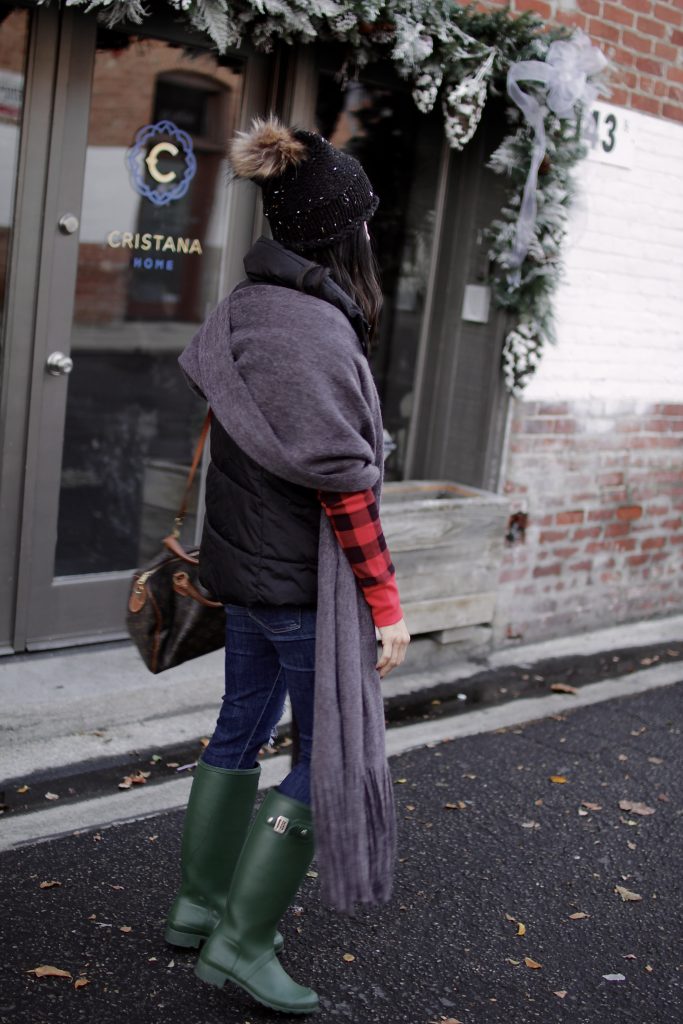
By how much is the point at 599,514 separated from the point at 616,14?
2.40 metres

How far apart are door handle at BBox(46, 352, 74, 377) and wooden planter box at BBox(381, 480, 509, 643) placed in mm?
1371

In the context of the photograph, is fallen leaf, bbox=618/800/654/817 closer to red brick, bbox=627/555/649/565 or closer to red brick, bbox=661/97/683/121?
red brick, bbox=627/555/649/565

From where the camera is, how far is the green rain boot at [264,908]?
9.42 ft

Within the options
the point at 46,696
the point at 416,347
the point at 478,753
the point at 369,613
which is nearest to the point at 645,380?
the point at 416,347

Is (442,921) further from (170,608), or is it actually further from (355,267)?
(355,267)

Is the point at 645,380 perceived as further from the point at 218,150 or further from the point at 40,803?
the point at 40,803

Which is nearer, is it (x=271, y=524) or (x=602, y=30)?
(x=271, y=524)

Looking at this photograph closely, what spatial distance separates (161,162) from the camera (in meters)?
5.07

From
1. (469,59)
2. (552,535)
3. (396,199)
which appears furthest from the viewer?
(552,535)

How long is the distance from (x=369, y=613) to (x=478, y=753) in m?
2.13

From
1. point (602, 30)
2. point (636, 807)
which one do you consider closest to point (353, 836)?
point (636, 807)

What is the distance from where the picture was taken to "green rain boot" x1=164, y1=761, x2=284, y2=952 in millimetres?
3068

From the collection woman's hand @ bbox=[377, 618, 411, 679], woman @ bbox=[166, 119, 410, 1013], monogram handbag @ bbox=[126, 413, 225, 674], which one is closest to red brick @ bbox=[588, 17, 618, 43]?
woman @ bbox=[166, 119, 410, 1013]

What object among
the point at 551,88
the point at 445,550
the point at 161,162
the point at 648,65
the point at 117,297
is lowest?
the point at 445,550
